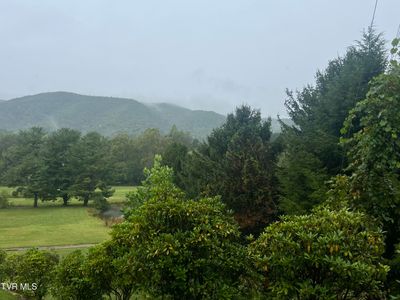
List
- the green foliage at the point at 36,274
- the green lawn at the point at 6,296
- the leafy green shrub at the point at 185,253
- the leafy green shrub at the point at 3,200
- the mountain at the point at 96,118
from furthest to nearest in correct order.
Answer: the mountain at the point at 96,118, the leafy green shrub at the point at 3,200, the green lawn at the point at 6,296, the green foliage at the point at 36,274, the leafy green shrub at the point at 185,253

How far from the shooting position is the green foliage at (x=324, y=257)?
4668 millimetres

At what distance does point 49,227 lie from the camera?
3112 centimetres

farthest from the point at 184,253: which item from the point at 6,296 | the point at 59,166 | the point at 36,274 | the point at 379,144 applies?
the point at 59,166

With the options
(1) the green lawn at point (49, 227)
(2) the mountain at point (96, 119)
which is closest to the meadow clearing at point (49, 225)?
(1) the green lawn at point (49, 227)

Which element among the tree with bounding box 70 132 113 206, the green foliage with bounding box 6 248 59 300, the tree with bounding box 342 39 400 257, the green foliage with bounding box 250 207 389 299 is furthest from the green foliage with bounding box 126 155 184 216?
the tree with bounding box 70 132 113 206

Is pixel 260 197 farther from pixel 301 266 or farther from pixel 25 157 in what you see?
pixel 25 157

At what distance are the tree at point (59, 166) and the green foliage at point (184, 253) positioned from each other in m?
42.3

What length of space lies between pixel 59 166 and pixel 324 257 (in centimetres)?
4751

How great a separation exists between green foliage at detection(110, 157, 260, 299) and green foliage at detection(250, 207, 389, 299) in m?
0.77

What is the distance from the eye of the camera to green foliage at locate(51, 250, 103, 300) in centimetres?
773

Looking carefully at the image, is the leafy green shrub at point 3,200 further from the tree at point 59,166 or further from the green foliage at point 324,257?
the green foliage at point 324,257

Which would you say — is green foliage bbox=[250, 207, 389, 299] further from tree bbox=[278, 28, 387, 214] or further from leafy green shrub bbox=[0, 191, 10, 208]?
leafy green shrub bbox=[0, 191, 10, 208]

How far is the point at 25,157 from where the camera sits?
50.2 meters

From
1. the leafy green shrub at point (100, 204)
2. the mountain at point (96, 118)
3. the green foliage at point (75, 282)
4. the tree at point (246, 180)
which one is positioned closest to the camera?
the green foliage at point (75, 282)
